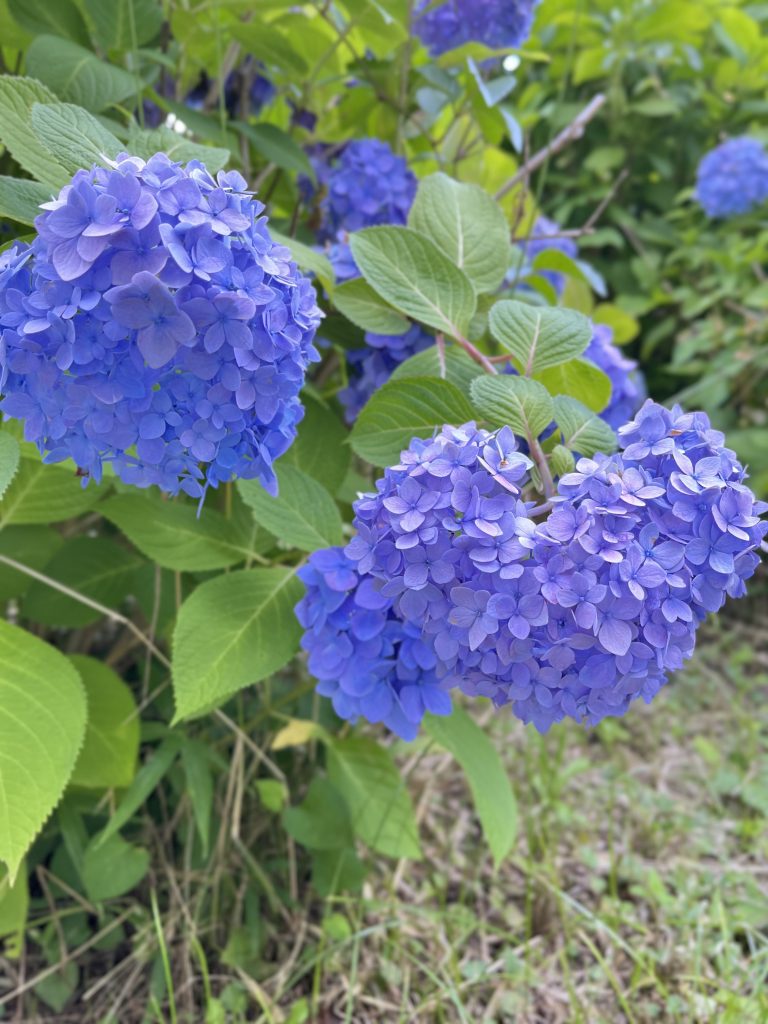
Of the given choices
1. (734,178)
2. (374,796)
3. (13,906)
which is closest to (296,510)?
(374,796)

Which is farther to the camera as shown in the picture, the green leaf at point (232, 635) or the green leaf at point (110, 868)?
the green leaf at point (110, 868)

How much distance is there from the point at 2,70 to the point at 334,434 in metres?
0.65

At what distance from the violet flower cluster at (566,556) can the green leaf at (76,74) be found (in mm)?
608

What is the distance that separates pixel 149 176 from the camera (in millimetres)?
664

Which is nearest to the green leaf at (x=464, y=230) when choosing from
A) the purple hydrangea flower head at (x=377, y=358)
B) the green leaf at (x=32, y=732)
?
the purple hydrangea flower head at (x=377, y=358)

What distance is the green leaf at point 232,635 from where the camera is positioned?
95 centimetres

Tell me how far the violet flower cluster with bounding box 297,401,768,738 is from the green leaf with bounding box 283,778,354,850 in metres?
0.61

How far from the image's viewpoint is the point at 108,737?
3.96 ft

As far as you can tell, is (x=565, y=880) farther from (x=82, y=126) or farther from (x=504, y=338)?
(x=82, y=126)

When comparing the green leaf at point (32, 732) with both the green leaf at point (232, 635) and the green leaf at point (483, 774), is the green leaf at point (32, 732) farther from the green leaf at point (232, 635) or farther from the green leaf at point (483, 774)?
the green leaf at point (483, 774)

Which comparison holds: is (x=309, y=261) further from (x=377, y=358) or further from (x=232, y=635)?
(x=232, y=635)

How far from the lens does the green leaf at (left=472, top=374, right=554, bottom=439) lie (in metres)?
0.85

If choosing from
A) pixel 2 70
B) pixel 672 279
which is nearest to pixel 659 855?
pixel 2 70

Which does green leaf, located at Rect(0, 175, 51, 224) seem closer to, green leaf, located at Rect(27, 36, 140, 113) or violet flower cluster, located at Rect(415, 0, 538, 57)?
green leaf, located at Rect(27, 36, 140, 113)
